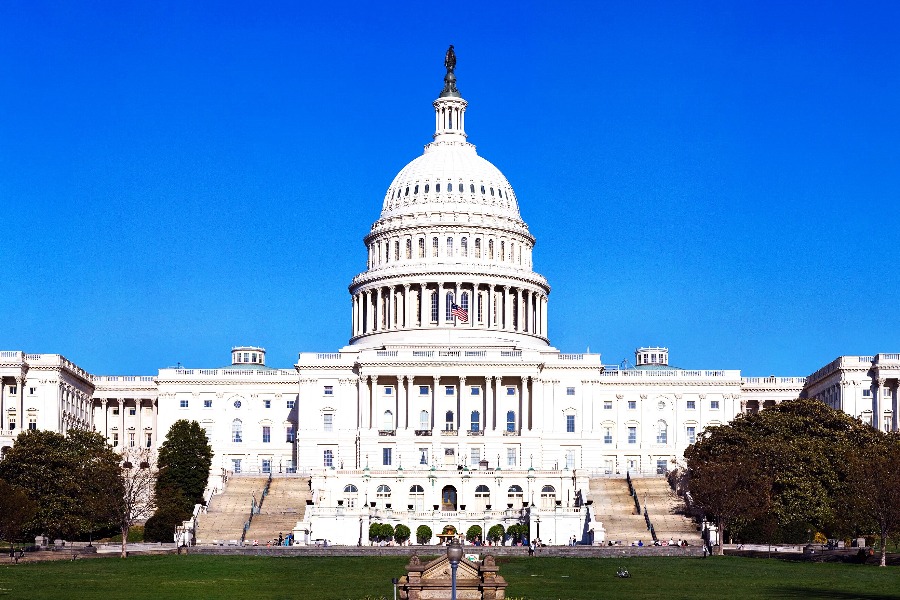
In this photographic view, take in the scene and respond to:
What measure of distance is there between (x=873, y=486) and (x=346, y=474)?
54.1 m

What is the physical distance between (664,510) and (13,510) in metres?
49.4

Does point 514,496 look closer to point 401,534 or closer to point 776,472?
point 401,534

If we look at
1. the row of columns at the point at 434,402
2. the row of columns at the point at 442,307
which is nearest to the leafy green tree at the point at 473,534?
the row of columns at the point at 434,402

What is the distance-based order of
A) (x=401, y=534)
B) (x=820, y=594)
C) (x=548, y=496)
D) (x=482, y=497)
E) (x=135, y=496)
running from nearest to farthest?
(x=820, y=594)
(x=135, y=496)
(x=401, y=534)
(x=482, y=497)
(x=548, y=496)

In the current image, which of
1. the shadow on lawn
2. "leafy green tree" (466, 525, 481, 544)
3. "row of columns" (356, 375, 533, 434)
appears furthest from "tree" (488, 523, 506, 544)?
the shadow on lawn

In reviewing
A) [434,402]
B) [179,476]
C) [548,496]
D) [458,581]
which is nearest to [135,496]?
[179,476]

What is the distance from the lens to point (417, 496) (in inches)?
6240

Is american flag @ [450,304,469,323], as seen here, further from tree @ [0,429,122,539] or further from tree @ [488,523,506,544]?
tree @ [0,429,122,539]

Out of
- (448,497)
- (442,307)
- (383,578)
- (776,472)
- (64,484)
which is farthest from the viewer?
(442,307)

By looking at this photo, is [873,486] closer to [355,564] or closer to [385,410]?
[355,564]

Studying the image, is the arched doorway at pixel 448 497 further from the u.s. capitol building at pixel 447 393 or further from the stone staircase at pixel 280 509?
the stone staircase at pixel 280 509

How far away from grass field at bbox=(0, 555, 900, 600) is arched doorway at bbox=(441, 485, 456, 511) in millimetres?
43124

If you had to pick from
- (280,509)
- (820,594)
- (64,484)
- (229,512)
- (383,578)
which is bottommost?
(820,594)

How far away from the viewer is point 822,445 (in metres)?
142
